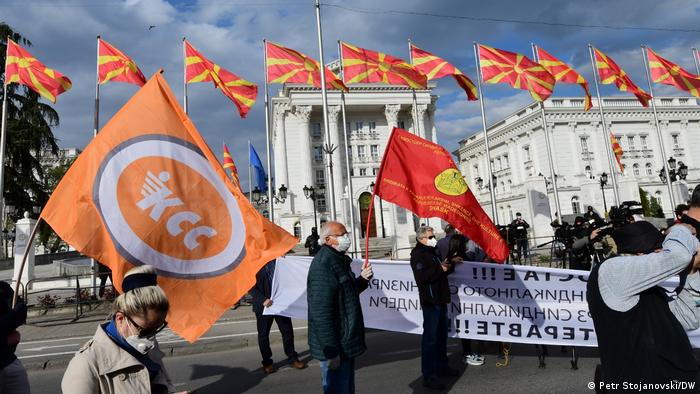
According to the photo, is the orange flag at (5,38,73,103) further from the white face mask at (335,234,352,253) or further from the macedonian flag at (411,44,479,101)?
the white face mask at (335,234,352,253)

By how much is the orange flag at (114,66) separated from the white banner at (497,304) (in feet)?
37.6

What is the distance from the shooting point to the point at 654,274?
216cm

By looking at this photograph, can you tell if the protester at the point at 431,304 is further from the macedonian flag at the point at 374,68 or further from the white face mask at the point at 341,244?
the macedonian flag at the point at 374,68

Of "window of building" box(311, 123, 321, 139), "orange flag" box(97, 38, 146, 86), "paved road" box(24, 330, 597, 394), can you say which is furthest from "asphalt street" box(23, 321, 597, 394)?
"window of building" box(311, 123, 321, 139)

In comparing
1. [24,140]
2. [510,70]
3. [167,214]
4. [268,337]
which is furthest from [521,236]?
[24,140]

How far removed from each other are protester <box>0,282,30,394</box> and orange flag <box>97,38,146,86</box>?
1278 cm

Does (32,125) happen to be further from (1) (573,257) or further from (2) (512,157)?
(2) (512,157)

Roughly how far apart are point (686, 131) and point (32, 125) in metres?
79.3

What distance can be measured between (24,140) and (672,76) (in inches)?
1446

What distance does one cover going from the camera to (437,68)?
51.2 ft

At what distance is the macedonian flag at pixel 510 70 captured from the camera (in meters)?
16.1

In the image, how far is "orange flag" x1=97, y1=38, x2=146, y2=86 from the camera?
14.0 meters

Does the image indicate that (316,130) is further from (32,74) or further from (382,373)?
(382,373)

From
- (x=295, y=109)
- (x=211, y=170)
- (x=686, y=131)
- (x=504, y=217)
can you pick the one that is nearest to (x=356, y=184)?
(x=295, y=109)
